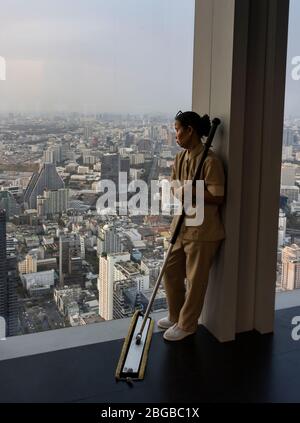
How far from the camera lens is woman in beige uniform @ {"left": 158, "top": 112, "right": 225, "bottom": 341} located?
223 cm

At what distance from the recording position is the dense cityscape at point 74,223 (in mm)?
2213

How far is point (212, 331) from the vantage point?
2.46 meters

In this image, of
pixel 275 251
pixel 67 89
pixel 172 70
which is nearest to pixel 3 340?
pixel 67 89

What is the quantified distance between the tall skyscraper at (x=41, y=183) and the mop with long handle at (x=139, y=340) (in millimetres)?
713

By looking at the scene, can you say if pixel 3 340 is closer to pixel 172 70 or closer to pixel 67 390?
pixel 67 390

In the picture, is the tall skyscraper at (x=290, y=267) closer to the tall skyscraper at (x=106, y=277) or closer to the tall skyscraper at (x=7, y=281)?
the tall skyscraper at (x=106, y=277)

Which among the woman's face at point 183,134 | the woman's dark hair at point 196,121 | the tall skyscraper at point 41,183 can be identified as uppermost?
the woman's dark hair at point 196,121

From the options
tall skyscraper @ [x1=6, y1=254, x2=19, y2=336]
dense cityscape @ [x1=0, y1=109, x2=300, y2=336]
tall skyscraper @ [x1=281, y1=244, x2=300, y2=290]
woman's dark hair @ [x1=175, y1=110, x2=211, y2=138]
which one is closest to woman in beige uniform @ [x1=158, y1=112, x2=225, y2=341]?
woman's dark hair @ [x1=175, y1=110, x2=211, y2=138]

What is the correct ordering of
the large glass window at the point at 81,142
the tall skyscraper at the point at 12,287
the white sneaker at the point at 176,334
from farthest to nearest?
the white sneaker at the point at 176,334
the tall skyscraper at the point at 12,287
the large glass window at the point at 81,142

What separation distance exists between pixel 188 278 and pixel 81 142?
0.96m

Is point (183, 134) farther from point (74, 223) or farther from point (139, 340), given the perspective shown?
point (139, 340)

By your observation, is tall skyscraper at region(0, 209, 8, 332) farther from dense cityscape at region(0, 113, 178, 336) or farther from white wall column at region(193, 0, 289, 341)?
white wall column at region(193, 0, 289, 341)

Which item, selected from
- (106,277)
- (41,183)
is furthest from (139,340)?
(41,183)

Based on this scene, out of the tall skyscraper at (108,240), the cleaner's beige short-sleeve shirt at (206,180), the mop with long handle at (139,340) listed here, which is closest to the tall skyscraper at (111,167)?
the tall skyscraper at (108,240)
